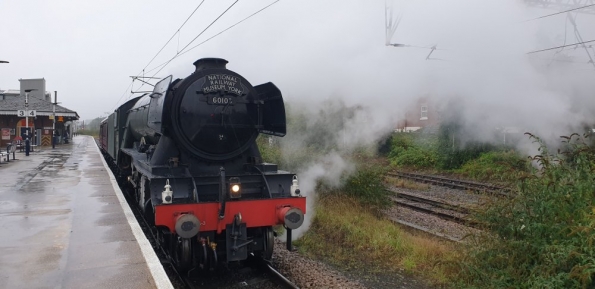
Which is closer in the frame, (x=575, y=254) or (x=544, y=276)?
(x=575, y=254)

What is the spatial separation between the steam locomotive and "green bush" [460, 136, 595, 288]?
224 centimetres

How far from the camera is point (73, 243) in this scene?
556 cm

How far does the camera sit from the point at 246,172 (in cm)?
618

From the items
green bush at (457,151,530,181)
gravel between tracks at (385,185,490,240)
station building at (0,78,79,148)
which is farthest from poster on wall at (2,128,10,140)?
green bush at (457,151,530,181)

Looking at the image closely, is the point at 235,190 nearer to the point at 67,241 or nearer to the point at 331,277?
the point at 331,277

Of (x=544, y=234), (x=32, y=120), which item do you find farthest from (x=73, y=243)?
(x=32, y=120)

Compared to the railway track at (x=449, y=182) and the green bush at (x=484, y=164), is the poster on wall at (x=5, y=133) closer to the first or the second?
the railway track at (x=449, y=182)

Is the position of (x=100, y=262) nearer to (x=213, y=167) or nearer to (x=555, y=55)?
(x=213, y=167)

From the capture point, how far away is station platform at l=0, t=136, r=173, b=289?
433 centimetres

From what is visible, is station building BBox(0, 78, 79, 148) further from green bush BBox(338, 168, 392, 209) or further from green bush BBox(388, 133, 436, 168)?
green bush BBox(338, 168, 392, 209)

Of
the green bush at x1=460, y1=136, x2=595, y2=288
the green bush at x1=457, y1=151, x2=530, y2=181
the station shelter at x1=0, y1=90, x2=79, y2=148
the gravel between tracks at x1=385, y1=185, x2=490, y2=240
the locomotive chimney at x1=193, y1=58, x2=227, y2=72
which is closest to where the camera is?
the green bush at x1=460, y1=136, x2=595, y2=288

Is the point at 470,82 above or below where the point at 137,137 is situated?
above

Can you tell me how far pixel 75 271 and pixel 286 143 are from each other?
6.76 metres

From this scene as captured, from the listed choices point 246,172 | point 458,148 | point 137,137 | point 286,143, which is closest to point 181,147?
point 246,172
